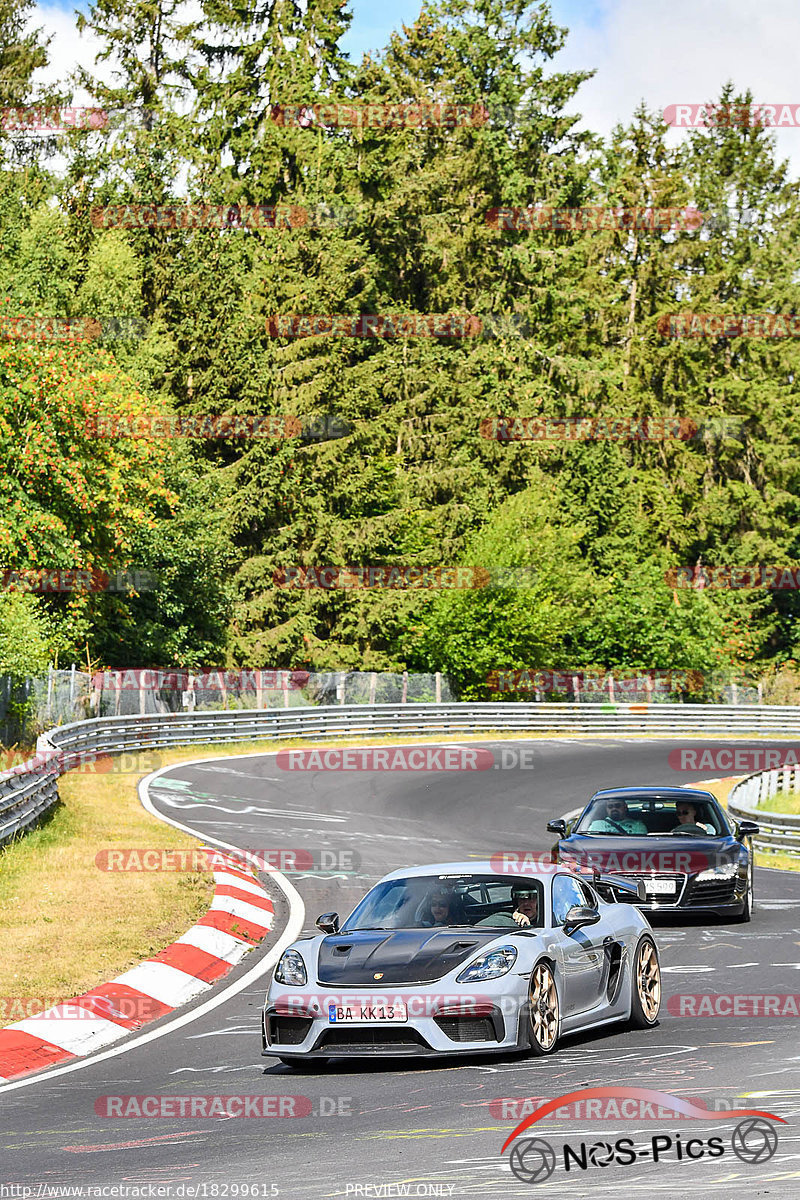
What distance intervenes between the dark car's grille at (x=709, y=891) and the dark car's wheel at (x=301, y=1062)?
6.91 meters

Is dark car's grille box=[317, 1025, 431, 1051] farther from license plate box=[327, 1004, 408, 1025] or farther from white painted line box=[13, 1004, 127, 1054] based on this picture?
white painted line box=[13, 1004, 127, 1054]

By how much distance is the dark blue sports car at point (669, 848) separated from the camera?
15891 millimetres

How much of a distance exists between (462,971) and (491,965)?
0.64 feet

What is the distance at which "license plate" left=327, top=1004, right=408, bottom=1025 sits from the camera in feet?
30.0

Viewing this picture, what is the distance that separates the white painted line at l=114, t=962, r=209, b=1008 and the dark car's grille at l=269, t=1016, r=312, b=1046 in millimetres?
2974

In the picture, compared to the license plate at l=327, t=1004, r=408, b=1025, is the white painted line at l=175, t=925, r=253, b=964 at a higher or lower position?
lower

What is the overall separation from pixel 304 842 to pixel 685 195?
66.4m

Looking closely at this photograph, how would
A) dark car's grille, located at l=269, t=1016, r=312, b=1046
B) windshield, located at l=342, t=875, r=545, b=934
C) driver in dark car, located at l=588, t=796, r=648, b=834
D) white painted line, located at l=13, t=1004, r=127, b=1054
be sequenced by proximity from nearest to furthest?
dark car's grille, located at l=269, t=1016, r=312, b=1046, windshield, located at l=342, t=875, r=545, b=934, white painted line, located at l=13, t=1004, r=127, b=1054, driver in dark car, located at l=588, t=796, r=648, b=834

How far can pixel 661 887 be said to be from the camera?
52.1 ft

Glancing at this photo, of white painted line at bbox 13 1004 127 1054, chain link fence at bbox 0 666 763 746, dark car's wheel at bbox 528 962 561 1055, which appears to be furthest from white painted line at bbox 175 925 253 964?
chain link fence at bbox 0 666 763 746

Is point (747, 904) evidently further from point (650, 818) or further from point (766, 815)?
point (766, 815)

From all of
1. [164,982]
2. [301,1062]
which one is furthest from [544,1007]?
[164,982]

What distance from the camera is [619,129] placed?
274 feet

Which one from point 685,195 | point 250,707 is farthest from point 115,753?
point 685,195
